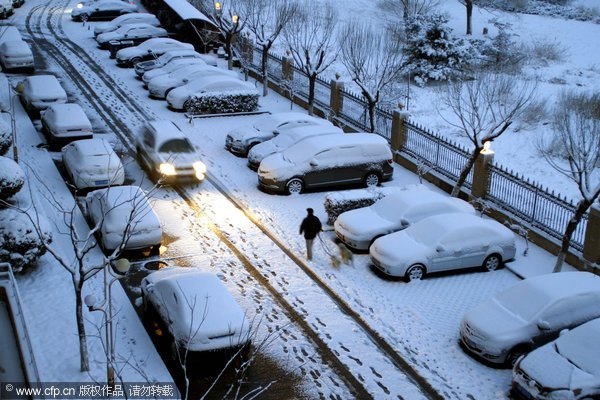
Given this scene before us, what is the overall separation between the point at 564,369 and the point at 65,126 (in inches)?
714

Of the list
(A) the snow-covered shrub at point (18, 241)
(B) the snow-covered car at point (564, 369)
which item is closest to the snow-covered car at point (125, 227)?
(A) the snow-covered shrub at point (18, 241)

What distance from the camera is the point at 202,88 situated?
3062cm

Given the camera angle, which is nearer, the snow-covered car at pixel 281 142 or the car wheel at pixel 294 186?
the car wheel at pixel 294 186

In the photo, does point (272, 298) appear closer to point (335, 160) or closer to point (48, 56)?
point (335, 160)

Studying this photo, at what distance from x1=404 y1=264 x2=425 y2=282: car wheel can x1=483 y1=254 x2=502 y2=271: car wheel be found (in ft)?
5.92

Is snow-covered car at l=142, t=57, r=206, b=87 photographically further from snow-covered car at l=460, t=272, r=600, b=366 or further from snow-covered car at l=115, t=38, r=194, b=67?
snow-covered car at l=460, t=272, r=600, b=366

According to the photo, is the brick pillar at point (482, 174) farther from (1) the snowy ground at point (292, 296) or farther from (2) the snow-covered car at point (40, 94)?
(2) the snow-covered car at point (40, 94)

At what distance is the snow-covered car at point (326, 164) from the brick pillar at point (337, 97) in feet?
23.0

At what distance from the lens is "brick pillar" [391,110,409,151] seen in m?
26.6

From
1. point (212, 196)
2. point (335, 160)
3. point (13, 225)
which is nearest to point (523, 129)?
point (335, 160)

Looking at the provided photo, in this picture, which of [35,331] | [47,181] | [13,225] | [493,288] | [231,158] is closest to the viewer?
[35,331]

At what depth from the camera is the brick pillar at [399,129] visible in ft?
87.1

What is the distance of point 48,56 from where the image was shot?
129 feet

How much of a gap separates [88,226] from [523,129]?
2114cm
